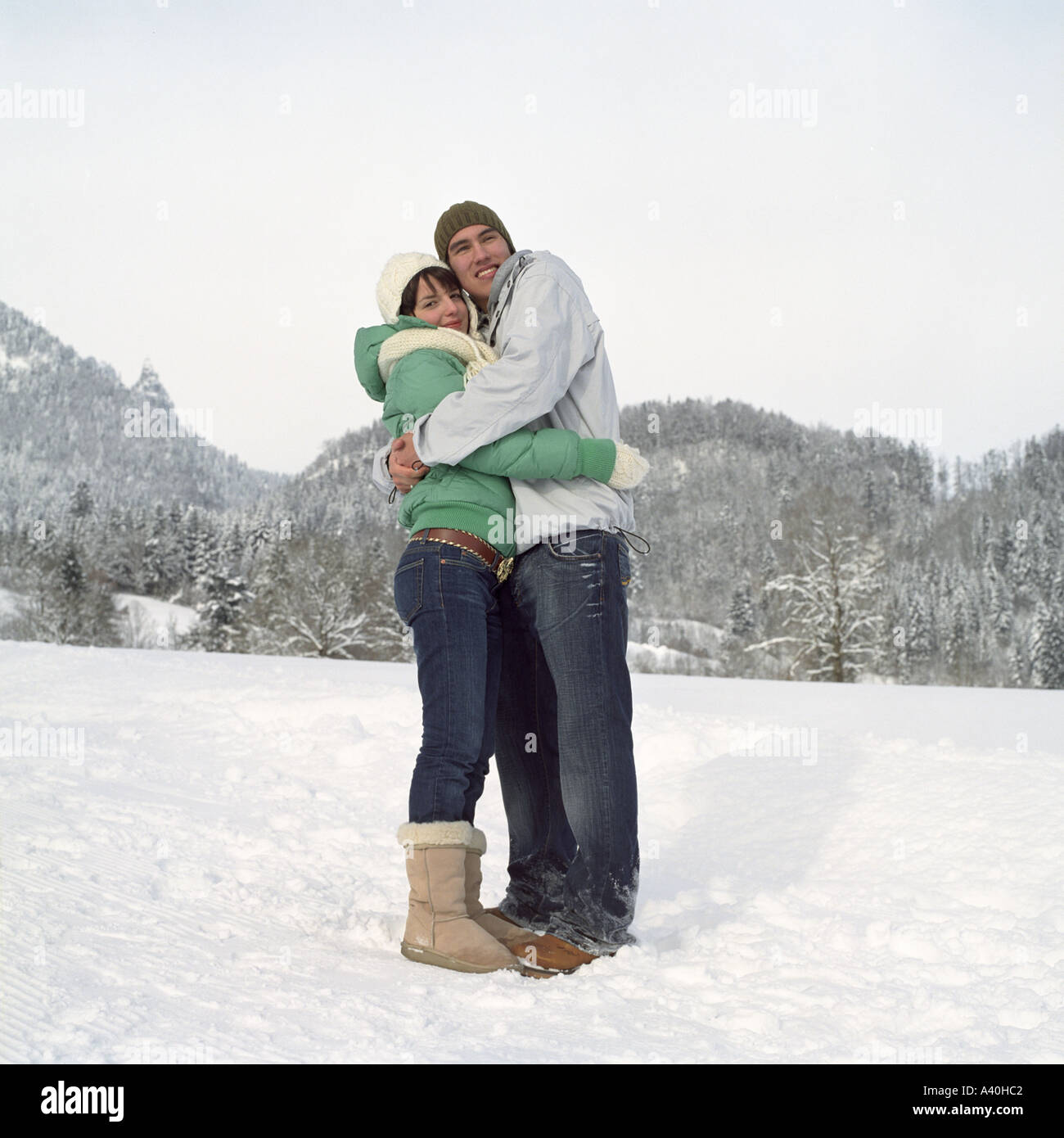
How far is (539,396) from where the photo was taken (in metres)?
2.49

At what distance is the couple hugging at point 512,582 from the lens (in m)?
2.44

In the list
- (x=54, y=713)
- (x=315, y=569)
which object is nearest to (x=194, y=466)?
(x=315, y=569)

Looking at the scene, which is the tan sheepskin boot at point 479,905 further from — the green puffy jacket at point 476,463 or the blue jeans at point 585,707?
the green puffy jacket at point 476,463

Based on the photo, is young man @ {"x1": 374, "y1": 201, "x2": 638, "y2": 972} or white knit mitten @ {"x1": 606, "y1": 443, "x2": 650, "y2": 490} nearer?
young man @ {"x1": 374, "y1": 201, "x2": 638, "y2": 972}

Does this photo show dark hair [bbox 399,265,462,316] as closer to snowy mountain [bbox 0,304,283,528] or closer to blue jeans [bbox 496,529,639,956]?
blue jeans [bbox 496,529,639,956]

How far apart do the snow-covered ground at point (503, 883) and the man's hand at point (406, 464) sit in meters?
1.29

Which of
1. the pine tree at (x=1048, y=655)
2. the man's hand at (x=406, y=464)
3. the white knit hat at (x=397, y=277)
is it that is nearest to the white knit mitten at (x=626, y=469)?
the man's hand at (x=406, y=464)

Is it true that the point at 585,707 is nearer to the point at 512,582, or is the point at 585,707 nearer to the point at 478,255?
the point at 512,582

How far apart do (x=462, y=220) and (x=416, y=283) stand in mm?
309

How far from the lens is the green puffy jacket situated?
2.52 metres

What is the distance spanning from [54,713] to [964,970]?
19.5 feet

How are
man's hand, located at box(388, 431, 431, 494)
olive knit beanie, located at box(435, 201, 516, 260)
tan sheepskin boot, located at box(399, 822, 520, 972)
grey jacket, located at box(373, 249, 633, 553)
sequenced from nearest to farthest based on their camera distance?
1. tan sheepskin boot, located at box(399, 822, 520, 972)
2. grey jacket, located at box(373, 249, 633, 553)
3. man's hand, located at box(388, 431, 431, 494)
4. olive knit beanie, located at box(435, 201, 516, 260)

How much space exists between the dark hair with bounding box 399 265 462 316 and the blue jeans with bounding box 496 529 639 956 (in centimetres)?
83

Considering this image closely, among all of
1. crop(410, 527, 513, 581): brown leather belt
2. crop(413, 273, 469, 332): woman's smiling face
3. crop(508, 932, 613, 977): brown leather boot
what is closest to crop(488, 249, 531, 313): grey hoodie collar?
crop(413, 273, 469, 332): woman's smiling face
